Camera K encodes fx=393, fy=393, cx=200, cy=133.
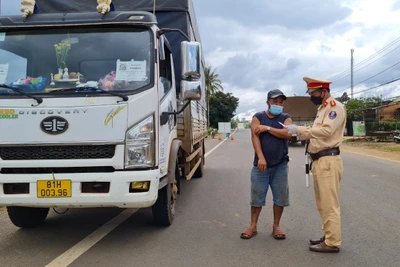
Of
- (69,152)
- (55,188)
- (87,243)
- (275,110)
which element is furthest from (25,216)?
(275,110)

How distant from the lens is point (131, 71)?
4434mm

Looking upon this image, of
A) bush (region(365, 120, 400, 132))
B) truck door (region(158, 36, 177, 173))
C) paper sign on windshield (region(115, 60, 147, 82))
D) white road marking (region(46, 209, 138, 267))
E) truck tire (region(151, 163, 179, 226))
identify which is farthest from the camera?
bush (region(365, 120, 400, 132))

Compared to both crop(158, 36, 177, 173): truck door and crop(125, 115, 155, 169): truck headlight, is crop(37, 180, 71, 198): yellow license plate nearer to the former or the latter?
crop(125, 115, 155, 169): truck headlight

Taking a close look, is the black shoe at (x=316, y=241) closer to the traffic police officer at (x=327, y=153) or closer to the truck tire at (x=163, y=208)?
the traffic police officer at (x=327, y=153)

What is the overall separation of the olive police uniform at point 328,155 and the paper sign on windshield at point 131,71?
1.88 meters

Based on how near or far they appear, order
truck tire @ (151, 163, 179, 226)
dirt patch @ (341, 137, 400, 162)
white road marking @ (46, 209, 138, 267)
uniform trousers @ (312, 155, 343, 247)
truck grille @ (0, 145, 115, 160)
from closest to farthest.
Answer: white road marking @ (46, 209, 138, 267)
truck grille @ (0, 145, 115, 160)
uniform trousers @ (312, 155, 343, 247)
truck tire @ (151, 163, 179, 226)
dirt patch @ (341, 137, 400, 162)

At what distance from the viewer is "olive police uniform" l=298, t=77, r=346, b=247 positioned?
13.9 ft

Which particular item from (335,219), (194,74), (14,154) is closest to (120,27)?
(194,74)

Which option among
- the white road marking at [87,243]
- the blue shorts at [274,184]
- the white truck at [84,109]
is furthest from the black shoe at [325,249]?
the white road marking at [87,243]

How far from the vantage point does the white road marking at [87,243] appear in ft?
13.3

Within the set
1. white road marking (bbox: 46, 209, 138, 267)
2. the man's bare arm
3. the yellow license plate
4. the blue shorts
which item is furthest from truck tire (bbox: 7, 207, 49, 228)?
the man's bare arm

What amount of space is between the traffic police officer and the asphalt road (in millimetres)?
257

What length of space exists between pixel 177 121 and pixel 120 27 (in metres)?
2.05

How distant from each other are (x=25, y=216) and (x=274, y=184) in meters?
3.29
